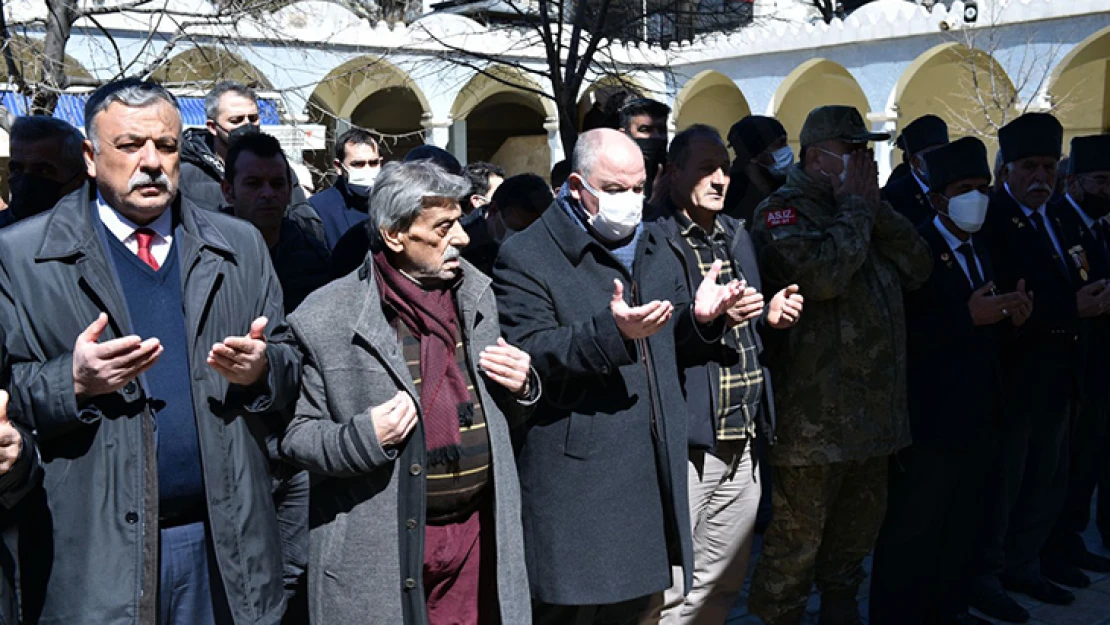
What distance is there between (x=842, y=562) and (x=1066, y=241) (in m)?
2.12

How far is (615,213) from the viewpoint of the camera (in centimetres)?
352

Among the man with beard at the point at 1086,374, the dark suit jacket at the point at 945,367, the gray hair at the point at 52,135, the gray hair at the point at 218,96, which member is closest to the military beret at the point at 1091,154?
the man with beard at the point at 1086,374

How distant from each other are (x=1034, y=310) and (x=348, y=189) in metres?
3.58

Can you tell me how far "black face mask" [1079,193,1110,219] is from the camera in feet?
18.8

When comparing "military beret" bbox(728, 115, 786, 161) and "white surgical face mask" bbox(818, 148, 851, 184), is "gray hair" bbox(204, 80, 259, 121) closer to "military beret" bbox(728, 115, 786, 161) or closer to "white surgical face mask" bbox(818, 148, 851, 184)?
"military beret" bbox(728, 115, 786, 161)

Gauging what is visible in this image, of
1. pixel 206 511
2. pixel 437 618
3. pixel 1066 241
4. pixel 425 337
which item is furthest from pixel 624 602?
pixel 1066 241

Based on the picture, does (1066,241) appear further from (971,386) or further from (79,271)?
(79,271)

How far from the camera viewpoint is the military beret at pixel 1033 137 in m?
5.16

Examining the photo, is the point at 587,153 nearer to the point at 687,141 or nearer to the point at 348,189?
the point at 687,141

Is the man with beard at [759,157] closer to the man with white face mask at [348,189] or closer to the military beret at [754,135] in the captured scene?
the military beret at [754,135]

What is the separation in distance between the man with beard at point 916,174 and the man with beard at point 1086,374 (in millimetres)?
700

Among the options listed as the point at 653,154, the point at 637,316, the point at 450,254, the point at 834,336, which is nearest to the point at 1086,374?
the point at 834,336

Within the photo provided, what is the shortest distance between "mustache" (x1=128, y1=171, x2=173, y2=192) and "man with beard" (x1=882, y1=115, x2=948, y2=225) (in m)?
3.57

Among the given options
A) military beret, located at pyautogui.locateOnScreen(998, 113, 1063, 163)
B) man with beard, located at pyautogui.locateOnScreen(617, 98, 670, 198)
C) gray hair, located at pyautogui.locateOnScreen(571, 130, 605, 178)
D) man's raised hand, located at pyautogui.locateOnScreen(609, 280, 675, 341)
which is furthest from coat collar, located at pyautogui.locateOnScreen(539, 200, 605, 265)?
military beret, located at pyautogui.locateOnScreen(998, 113, 1063, 163)
